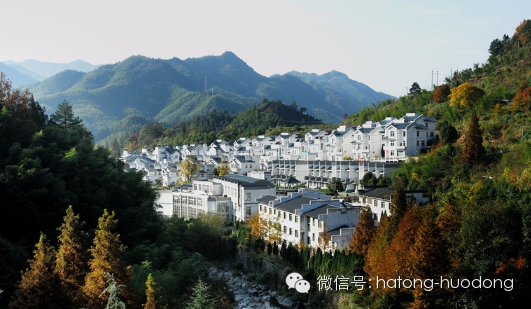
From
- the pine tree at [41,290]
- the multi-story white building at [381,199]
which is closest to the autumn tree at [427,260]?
the multi-story white building at [381,199]

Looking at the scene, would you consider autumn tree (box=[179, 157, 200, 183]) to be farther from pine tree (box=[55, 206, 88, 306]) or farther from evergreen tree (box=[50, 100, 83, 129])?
pine tree (box=[55, 206, 88, 306])

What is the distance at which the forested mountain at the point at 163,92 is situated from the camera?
101 m

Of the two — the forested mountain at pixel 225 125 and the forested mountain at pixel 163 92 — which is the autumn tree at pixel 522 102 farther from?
the forested mountain at pixel 163 92

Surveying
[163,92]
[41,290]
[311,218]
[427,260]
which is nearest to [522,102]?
[311,218]

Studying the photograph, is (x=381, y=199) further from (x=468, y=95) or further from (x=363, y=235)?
(x=468, y=95)

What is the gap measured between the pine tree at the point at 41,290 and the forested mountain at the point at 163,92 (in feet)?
272

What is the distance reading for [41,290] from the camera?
8180 millimetres

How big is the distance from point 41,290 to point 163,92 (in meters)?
119

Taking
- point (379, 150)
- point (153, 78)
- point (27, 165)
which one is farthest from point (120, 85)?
point (27, 165)

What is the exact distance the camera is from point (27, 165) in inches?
571

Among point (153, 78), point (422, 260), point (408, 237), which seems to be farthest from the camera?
point (153, 78)

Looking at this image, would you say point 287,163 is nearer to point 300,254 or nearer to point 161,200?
point 161,200

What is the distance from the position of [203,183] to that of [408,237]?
17339mm

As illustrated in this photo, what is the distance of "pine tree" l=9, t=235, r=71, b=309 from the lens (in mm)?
8156
